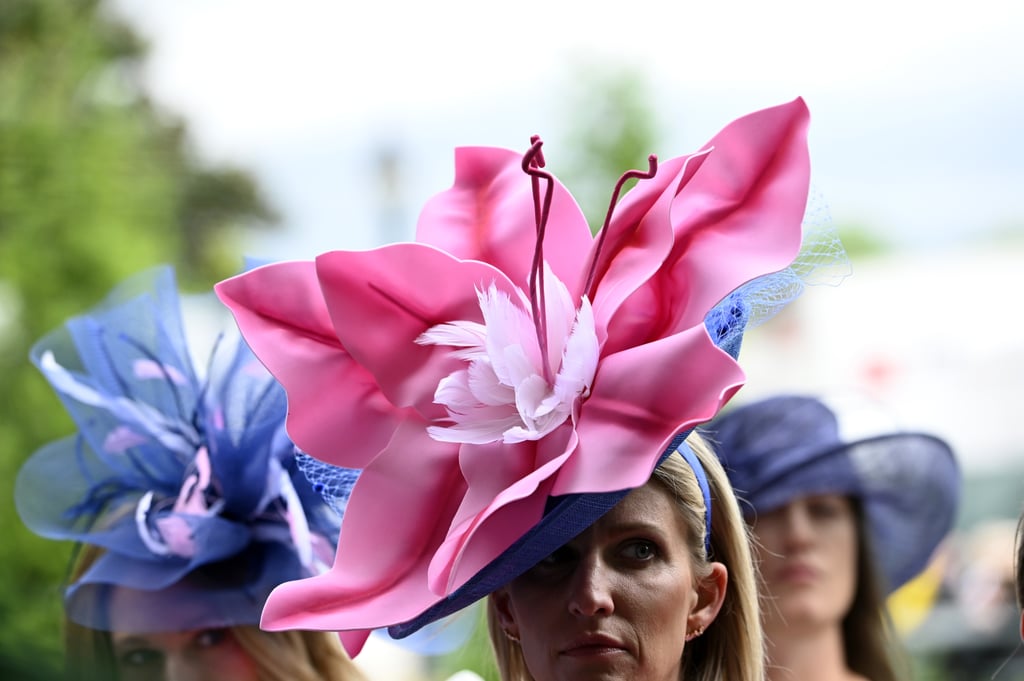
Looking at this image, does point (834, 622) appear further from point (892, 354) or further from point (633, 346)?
point (892, 354)

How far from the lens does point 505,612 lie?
1909mm

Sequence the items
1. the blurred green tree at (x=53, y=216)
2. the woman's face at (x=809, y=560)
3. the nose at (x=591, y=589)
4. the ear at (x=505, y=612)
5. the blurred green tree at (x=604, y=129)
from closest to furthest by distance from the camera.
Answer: the nose at (x=591, y=589)
the ear at (x=505, y=612)
the woman's face at (x=809, y=560)
the blurred green tree at (x=53, y=216)
the blurred green tree at (x=604, y=129)

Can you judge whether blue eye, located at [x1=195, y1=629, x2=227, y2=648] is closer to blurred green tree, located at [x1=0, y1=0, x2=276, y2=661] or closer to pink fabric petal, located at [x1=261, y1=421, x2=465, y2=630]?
pink fabric petal, located at [x1=261, y1=421, x2=465, y2=630]

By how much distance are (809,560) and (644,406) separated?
1758 millimetres

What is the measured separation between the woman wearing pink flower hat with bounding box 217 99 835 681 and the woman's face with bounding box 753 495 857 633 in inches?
50.1

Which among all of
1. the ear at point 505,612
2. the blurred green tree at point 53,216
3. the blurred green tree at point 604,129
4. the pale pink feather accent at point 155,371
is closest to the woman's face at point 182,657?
the pale pink feather accent at point 155,371

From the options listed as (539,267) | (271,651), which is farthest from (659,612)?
(271,651)

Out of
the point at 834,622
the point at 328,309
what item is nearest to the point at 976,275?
the point at 834,622

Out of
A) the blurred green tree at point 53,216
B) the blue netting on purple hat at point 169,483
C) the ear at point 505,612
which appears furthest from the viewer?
the blurred green tree at point 53,216

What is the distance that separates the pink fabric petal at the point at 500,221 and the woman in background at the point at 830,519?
52.2 inches

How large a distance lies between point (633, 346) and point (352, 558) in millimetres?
442

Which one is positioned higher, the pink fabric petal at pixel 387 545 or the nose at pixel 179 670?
the pink fabric petal at pixel 387 545

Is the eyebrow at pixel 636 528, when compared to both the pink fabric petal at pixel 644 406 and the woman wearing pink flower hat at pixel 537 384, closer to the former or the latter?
the woman wearing pink flower hat at pixel 537 384

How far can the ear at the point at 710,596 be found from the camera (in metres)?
1.89
